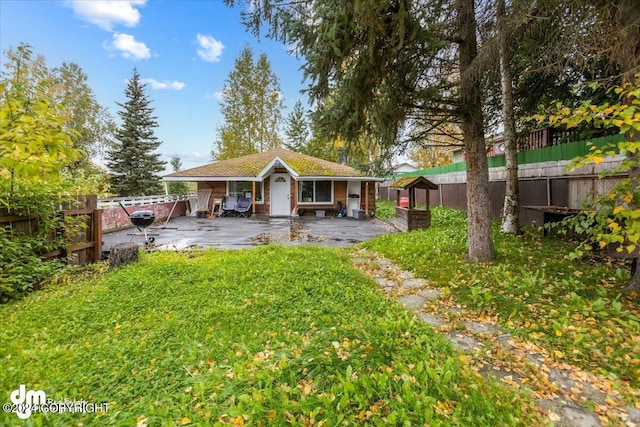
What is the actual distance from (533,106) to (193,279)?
26.6ft

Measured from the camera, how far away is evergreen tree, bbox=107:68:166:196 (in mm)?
19188

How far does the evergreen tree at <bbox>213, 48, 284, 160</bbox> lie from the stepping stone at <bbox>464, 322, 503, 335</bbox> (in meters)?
21.1

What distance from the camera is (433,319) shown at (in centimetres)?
334

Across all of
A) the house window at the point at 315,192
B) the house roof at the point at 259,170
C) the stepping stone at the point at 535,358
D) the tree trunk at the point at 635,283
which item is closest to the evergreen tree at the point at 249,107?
the house roof at the point at 259,170

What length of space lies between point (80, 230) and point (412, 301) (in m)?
6.03

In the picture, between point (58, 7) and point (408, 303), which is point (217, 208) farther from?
point (408, 303)

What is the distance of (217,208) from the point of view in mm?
15023

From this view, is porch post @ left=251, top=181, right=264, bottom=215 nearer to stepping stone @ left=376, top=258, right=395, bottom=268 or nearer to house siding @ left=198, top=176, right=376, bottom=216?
house siding @ left=198, top=176, right=376, bottom=216

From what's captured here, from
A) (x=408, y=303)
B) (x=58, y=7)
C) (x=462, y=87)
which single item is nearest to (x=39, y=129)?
(x=408, y=303)

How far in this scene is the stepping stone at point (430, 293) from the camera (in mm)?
3968

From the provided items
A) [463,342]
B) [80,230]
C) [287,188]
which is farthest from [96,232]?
[287,188]

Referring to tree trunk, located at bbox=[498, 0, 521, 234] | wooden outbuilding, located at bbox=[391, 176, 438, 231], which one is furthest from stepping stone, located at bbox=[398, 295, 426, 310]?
wooden outbuilding, located at bbox=[391, 176, 438, 231]

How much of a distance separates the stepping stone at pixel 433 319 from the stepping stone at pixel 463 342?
0.78ft

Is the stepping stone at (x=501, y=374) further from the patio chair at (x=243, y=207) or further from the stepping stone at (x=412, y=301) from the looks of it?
the patio chair at (x=243, y=207)
